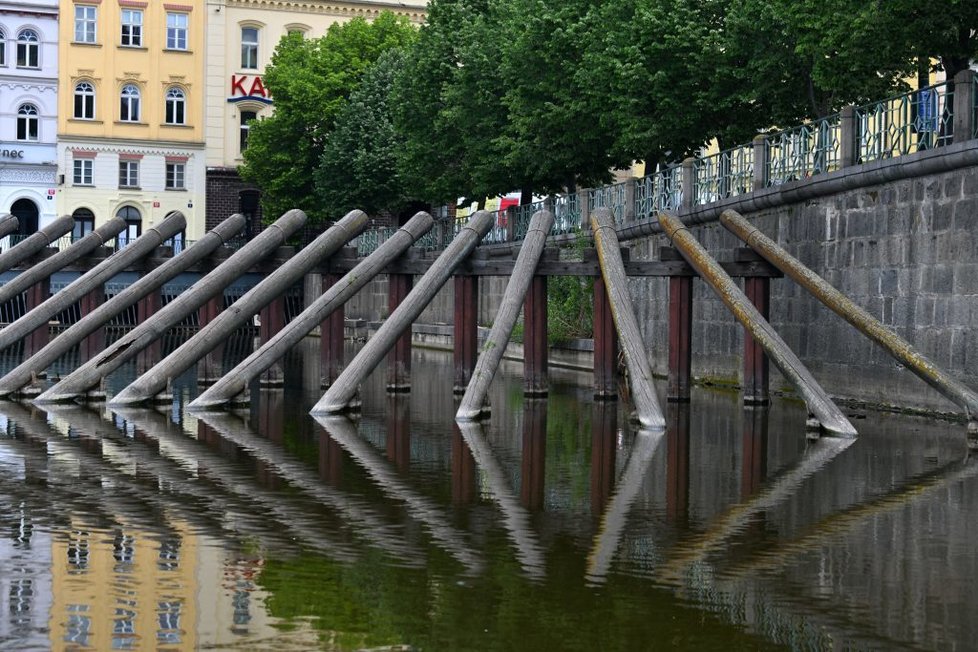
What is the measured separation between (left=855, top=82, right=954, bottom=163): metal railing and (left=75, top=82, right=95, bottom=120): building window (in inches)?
2186

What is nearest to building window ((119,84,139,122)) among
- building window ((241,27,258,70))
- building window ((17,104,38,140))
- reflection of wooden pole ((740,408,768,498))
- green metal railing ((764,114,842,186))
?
building window ((17,104,38,140))

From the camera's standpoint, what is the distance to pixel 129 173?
7588 cm

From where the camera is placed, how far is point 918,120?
2230cm

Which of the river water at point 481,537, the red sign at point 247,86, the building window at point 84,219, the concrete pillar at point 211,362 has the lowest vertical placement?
the river water at point 481,537

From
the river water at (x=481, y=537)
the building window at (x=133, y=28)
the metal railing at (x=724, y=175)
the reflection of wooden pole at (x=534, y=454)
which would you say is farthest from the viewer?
the building window at (x=133, y=28)

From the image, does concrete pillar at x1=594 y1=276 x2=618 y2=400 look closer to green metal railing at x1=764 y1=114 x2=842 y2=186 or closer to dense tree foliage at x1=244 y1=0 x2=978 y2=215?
green metal railing at x1=764 y1=114 x2=842 y2=186

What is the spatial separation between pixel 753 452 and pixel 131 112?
61145 mm

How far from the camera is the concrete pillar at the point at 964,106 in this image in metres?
20.7

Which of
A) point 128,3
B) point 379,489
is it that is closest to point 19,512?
point 379,489

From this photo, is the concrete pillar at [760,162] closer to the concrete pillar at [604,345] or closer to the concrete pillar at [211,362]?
the concrete pillar at [604,345]

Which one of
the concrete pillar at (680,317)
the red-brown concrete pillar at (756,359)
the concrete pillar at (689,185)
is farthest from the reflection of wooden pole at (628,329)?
the concrete pillar at (689,185)

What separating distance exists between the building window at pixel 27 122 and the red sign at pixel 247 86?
28.2ft

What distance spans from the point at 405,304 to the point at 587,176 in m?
24.2

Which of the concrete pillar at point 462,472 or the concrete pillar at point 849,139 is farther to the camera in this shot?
the concrete pillar at point 849,139
